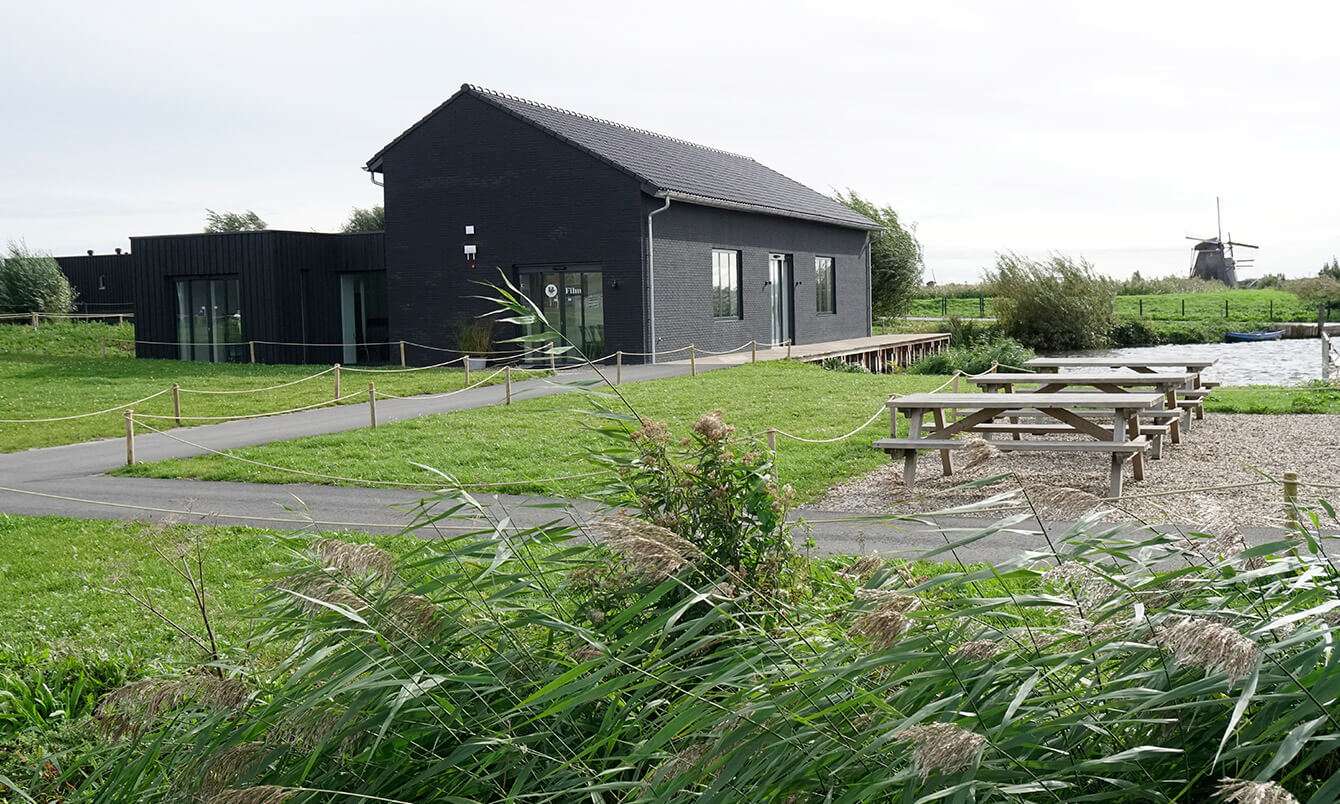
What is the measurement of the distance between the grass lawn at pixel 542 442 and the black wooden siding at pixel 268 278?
12.1 metres

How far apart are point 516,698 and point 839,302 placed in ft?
109

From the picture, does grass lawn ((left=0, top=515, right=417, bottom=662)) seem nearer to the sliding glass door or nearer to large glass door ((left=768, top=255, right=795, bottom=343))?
the sliding glass door

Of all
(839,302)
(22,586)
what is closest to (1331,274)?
(839,302)

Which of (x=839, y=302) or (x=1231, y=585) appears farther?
(x=839, y=302)

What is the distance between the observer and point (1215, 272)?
81.5 metres

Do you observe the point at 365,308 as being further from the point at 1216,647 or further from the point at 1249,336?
the point at 1249,336

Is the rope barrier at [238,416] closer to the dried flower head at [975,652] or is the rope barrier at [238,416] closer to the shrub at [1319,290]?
the dried flower head at [975,652]

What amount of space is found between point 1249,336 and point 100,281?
135 ft

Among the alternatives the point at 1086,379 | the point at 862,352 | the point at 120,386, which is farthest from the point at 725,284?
the point at 1086,379

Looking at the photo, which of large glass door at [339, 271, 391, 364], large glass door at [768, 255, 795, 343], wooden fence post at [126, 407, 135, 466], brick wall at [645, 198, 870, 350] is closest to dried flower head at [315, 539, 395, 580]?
wooden fence post at [126, 407, 135, 466]

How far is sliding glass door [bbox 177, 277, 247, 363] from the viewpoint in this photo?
2945cm

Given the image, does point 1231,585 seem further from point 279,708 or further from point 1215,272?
point 1215,272

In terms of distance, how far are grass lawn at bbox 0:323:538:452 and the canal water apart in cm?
1482

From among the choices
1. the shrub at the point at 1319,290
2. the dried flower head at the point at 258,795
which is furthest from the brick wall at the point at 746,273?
the shrub at the point at 1319,290
